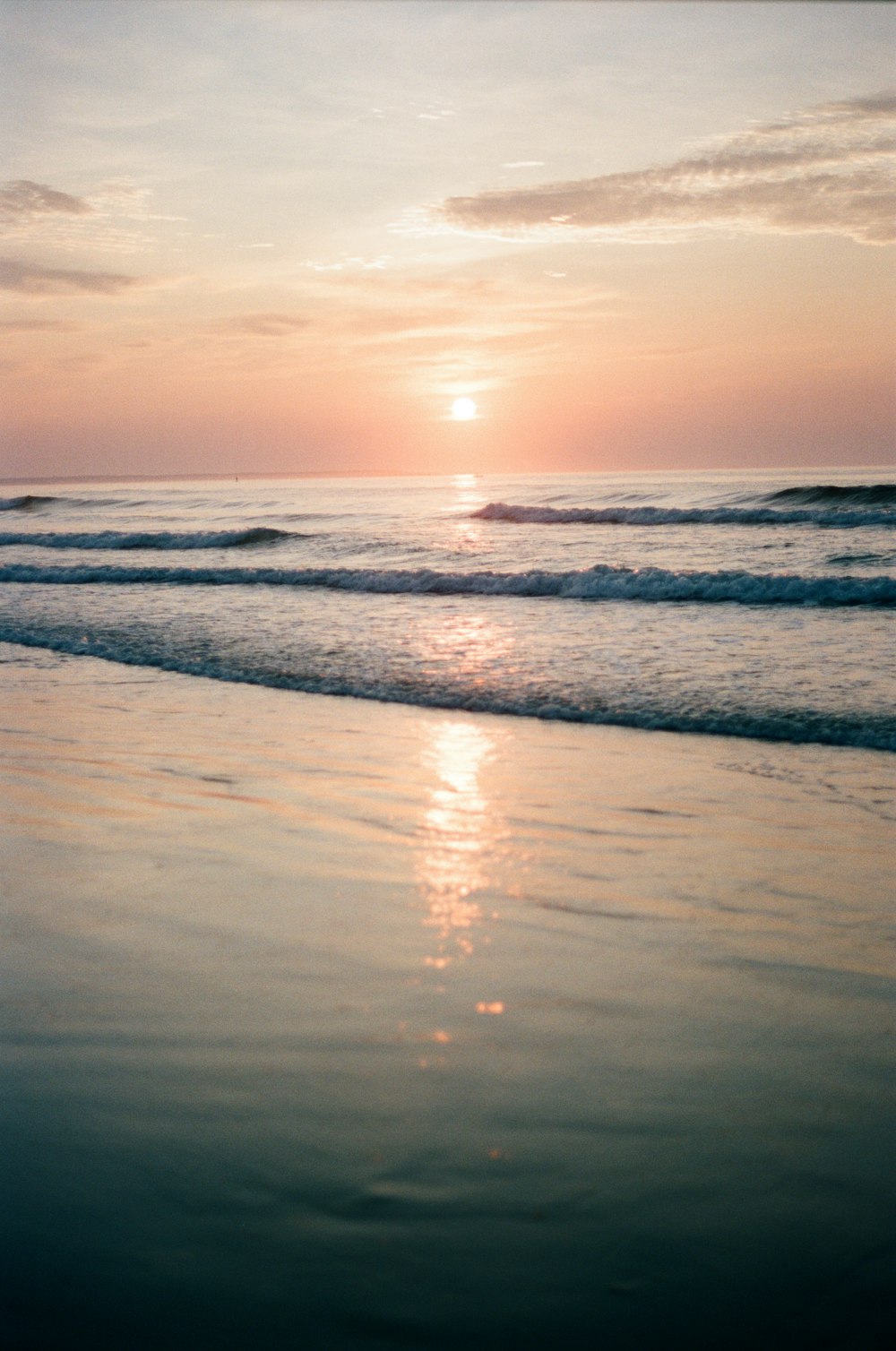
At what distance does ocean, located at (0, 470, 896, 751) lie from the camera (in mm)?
8078

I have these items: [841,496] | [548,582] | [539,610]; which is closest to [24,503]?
[841,496]

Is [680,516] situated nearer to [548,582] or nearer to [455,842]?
[548,582]

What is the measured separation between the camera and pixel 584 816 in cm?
505

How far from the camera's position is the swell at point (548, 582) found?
564 inches

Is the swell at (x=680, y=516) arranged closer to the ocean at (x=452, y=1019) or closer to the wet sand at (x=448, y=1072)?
the ocean at (x=452, y=1019)

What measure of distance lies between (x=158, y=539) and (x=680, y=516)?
15547 millimetres

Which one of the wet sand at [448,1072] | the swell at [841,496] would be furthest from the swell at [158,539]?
the wet sand at [448,1072]

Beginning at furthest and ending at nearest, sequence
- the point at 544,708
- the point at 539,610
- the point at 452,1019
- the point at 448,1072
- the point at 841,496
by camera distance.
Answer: the point at 841,496 → the point at 539,610 → the point at 544,708 → the point at 452,1019 → the point at 448,1072

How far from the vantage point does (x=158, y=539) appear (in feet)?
96.6

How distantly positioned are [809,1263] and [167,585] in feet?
59.6

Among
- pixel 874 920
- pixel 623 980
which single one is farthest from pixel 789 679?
pixel 623 980

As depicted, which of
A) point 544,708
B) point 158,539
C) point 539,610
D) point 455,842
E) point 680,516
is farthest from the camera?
point 680,516

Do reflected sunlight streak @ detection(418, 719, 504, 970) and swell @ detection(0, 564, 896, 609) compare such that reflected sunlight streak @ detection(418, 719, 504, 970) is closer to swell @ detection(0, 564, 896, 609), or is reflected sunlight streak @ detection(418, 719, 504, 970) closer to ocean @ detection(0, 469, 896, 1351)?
ocean @ detection(0, 469, 896, 1351)

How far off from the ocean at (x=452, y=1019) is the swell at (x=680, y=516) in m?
20.0
